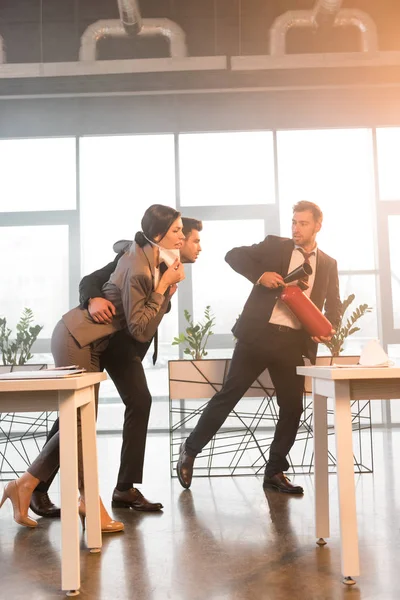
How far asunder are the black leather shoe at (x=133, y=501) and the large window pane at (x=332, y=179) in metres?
3.85

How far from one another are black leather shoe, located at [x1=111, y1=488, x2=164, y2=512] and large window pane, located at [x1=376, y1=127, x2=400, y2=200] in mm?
4260

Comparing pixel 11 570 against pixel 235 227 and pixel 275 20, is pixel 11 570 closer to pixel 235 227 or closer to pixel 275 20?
pixel 235 227

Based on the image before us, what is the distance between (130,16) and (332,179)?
233cm

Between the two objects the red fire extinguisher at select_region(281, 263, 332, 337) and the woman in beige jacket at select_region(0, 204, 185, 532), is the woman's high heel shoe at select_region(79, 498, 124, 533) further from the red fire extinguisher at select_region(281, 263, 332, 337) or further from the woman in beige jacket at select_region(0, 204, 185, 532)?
the red fire extinguisher at select_region(281, 263, 332, 337)

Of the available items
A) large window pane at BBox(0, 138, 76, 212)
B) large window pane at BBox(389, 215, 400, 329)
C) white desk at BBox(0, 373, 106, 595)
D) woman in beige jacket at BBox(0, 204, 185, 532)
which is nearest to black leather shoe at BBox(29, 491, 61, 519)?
woman in beige jacket at BBox(0, 204, 185, 532)

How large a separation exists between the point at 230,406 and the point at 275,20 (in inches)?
148

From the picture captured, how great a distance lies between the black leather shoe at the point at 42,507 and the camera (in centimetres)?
266

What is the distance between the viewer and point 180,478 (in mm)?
3287

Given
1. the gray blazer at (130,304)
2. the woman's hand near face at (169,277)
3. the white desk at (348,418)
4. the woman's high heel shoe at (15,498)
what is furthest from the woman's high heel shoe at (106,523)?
the white desk at (348,418)

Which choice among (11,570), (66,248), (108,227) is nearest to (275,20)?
(108,227)

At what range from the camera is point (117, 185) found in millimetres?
6156

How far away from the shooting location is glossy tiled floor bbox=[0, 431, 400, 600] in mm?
1729

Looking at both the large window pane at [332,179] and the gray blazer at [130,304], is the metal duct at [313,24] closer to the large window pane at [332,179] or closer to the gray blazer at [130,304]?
the large window pane at [332,179]

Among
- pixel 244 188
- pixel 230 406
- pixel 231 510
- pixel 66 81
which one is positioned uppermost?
pixel 66 81
